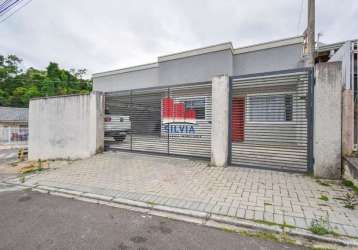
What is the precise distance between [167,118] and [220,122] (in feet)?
6.98

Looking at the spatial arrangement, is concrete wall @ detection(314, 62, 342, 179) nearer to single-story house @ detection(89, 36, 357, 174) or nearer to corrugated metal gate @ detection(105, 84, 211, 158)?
single-story house @ detection(89, 36, 357, 174)

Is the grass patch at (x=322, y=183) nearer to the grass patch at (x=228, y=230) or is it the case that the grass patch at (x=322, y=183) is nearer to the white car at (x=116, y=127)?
the grass patch at (x=228, y=230)

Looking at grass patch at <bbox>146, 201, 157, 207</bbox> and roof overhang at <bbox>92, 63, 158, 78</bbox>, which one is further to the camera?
roof overhang at <bbox>92, 63, 158, 78</bbox>

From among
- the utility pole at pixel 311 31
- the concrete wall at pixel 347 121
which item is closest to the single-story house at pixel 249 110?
the concrete wall at pixel 347 121

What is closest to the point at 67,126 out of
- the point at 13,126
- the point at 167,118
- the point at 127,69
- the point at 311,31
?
the point at 167,118

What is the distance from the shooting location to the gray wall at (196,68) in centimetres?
1046

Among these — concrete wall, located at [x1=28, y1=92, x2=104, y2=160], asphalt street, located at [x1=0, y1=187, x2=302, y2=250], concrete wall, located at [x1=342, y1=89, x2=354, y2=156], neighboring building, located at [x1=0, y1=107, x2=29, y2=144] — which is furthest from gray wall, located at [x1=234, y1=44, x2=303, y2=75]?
neighboring building, located at [x1=0, y1=107, x2=29, y2=144]

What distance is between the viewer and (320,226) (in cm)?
254

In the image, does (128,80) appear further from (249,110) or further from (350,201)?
(350,201)

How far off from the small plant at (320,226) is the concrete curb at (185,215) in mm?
75

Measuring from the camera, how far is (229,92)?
5547mm

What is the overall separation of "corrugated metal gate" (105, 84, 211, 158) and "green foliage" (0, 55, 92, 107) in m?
28.3

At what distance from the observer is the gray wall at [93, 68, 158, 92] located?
13.5 meters

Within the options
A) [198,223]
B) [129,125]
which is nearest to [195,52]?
[129,125]
